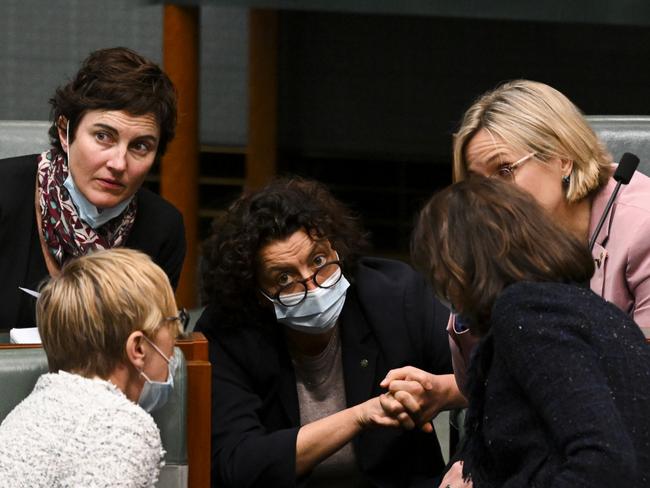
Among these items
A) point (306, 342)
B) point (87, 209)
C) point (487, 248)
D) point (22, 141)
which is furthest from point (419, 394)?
point (22, 141)

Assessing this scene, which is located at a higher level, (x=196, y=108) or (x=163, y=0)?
(x=163, y=0)

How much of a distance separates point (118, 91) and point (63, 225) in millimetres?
354

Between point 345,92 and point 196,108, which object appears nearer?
point 196,108

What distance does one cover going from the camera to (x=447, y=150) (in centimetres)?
650

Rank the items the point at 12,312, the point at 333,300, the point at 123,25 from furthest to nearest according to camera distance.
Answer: the point at 123,25 → the point at 12,312 → the point at 333,300

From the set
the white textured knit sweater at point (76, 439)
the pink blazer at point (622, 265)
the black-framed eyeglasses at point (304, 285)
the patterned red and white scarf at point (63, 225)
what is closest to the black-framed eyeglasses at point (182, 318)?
the white textured knit sweater at point (76, 439)

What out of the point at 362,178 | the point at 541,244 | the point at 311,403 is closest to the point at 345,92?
the point at 362,178

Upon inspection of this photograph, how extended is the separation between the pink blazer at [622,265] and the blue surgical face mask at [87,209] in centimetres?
88

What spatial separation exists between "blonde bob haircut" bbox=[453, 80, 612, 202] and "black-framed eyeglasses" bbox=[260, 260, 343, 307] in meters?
0.36

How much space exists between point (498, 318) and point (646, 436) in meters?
0.29

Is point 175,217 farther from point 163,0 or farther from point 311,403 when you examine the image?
point 163,0

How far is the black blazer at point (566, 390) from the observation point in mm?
1955

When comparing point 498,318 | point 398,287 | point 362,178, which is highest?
point 498,318

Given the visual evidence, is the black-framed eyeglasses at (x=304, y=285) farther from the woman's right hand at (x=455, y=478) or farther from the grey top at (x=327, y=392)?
the woman's right hand at (x=455, y=478)
